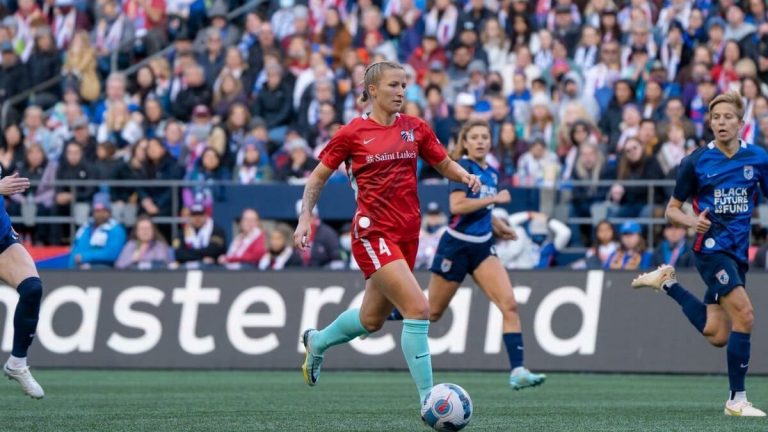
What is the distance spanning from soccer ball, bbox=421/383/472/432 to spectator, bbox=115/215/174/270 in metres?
11.0

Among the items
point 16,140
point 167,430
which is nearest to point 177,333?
point 16,140

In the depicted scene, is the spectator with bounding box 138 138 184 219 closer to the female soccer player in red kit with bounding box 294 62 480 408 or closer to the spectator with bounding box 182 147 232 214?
the spectator with bounding box 182 147 232 214

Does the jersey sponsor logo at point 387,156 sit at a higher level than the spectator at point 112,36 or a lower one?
lower

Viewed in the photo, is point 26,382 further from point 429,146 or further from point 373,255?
point 429,146

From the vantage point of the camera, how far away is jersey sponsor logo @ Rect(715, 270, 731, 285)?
11062 mm

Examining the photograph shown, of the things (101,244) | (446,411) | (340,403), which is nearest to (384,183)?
(446,411)

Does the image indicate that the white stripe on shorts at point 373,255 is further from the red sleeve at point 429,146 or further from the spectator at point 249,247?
the spectator at point 249,247

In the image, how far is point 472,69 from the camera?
72.4 feet

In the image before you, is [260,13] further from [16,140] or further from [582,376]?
[582,376]

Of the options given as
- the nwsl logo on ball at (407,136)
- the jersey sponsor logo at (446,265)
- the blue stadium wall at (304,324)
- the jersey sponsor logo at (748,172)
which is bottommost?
the blue stadium wall at (304,324)

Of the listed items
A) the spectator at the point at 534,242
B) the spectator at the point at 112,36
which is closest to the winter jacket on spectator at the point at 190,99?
the spectator at the point at 112,36

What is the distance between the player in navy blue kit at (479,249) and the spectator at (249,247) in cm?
610

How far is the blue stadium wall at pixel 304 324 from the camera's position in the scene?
54.6 ft

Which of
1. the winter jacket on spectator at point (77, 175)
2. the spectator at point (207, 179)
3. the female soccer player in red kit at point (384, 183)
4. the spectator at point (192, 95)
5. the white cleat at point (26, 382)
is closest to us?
the female soccer player in red kit at point (384, 183)
